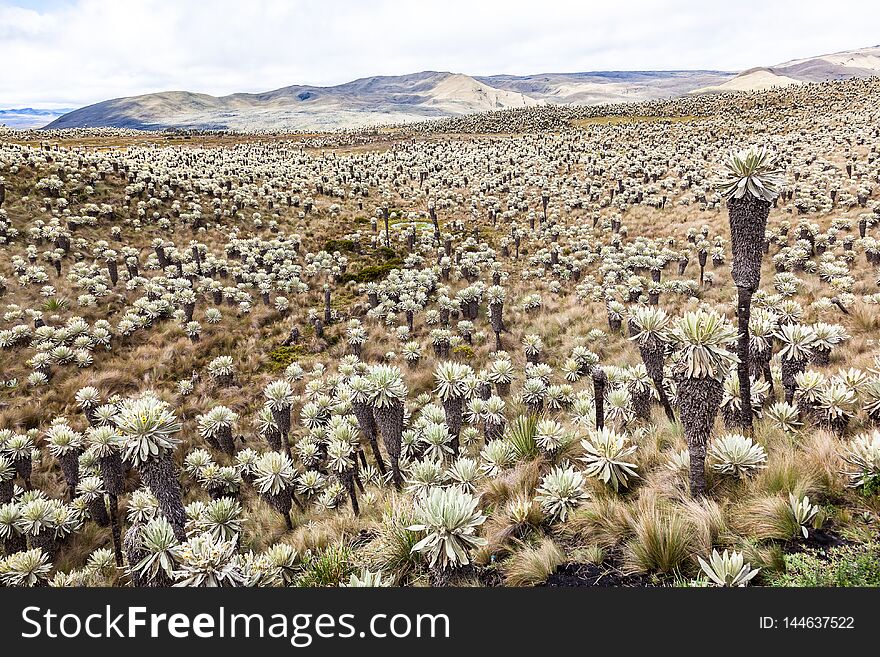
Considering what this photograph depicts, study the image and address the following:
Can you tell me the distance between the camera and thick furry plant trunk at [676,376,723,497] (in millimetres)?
4891

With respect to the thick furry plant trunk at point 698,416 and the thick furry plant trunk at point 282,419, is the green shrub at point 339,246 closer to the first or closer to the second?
the thick furry plant trunk at point 282,419

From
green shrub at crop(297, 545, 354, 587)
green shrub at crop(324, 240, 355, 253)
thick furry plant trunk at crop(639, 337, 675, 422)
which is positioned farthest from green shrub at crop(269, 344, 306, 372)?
thick furry plant trunk at crop(639, 337, 675, 422)

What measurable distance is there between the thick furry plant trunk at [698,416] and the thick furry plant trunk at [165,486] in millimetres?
7333

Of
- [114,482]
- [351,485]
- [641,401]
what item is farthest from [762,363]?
[114,482]

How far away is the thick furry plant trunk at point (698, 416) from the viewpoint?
489 cm

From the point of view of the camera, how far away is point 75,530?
9.91 metres

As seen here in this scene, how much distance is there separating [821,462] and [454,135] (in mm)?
84608

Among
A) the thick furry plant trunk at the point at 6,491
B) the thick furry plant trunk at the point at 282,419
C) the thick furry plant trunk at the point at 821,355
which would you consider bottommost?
the thick furry plant trunk at the point at 6,491

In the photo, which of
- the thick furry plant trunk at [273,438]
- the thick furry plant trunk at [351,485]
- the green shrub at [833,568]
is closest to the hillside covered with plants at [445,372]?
the green shrub at [833,568]

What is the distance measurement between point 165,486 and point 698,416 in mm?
7635

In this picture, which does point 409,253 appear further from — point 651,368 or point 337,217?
point 651,368

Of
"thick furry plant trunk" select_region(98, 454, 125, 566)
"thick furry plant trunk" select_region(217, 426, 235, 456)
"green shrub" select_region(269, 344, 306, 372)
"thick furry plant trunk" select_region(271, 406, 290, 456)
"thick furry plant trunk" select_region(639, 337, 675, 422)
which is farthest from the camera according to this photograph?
"green shrub" select_region(269, 344, 306, 372)

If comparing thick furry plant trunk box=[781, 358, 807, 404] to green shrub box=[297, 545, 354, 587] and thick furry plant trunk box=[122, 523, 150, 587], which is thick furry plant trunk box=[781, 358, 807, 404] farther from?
thick furry plant trunk box=[122, 523, 150, 587]

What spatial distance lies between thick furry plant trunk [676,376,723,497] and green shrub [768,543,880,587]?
1327 mm
